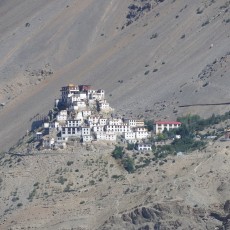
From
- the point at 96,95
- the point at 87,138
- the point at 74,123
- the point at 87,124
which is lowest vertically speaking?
the point at 87,138

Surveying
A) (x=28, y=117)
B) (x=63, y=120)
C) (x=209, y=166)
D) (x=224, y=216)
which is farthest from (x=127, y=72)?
(x=224, y=216)

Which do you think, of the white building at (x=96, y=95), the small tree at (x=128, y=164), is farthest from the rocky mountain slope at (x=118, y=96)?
the white building at (x=96, y=95)

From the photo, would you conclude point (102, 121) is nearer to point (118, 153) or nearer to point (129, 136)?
point (129, 136)

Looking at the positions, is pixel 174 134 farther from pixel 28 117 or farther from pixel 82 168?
pixel 28 117

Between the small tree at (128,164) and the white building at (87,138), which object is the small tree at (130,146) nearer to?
the small tree at (128,164)

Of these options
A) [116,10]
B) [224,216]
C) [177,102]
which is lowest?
[224,216]

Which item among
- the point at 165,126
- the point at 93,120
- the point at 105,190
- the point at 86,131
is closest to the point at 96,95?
the point at 93,120

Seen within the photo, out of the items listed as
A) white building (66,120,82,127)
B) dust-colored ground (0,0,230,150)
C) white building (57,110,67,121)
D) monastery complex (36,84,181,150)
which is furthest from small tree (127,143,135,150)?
dust-colored ground (0,0,230,150)
